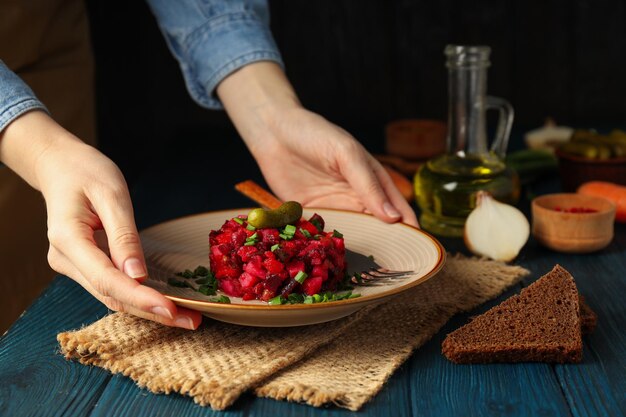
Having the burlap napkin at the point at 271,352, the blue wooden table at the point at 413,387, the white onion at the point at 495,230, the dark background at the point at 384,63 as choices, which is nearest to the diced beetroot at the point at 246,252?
the burlap napkin at the point at 271,352

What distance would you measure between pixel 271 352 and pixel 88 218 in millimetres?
313

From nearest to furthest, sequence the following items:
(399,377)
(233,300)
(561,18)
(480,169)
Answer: (399,377) < (233,300) < (480,169) < (561,18)

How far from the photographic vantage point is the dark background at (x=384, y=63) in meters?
3.07

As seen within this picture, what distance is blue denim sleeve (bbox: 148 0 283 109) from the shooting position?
1769 mm

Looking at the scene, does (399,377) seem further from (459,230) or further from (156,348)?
(459,230)

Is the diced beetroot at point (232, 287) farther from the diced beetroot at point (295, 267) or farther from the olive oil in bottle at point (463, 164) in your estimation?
the olive oil in bottle at point (463, 164)

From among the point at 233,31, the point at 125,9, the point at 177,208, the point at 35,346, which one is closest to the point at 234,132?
the point at 125,9

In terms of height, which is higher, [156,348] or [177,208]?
[156,348]

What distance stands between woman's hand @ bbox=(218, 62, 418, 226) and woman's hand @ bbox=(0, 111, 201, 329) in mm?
476

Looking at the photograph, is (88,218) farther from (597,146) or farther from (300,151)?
(597,146)

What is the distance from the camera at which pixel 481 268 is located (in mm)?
1496

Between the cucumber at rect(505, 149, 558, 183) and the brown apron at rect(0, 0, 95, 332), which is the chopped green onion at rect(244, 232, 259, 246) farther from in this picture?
the cucumber at rect(505, 149, 558, 183)

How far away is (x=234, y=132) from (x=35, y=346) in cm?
171

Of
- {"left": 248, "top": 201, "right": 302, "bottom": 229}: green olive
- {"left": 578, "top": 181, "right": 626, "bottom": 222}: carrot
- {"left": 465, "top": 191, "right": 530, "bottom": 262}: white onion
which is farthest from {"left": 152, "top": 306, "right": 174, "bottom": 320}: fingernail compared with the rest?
{"left": 578, "top": 181, "right": 626, "bottom": 222}: carrot
